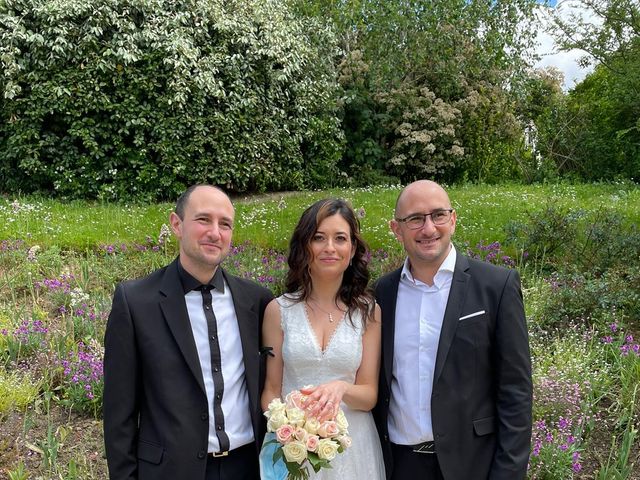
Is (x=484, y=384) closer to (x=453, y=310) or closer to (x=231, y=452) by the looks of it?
(x=453, y=310)

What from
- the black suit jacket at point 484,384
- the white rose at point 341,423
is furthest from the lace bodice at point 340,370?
the white rose at point 341,423

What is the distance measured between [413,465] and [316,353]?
24.2 inches

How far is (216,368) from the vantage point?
2.39 m

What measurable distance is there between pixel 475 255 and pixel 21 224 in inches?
240

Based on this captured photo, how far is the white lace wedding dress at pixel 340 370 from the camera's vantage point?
257 centimetres

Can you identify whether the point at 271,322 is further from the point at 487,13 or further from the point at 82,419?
the point at 487,13

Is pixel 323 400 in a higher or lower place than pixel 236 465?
higher

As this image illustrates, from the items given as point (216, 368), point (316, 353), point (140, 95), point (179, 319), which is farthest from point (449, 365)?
point (140, 95)

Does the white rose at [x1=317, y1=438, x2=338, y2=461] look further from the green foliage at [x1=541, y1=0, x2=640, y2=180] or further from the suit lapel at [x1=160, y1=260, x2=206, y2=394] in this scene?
the green foliage at [x1=541, y1=0, x2=640, y2=180]

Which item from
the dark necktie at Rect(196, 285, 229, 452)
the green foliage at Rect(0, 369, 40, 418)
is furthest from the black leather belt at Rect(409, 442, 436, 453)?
the green foliage at Rect(0, 369, 40, 418)

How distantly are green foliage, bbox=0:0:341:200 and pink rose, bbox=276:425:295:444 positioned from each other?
933 cm

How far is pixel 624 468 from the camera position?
334cm

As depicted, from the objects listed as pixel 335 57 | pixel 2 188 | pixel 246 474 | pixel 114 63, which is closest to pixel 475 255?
pixel 246 474

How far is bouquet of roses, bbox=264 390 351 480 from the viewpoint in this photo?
2.10m
